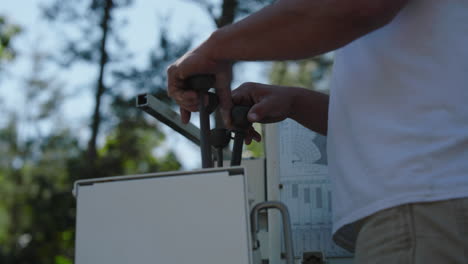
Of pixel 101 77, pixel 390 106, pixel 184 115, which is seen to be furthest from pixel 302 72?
pixel 390 106

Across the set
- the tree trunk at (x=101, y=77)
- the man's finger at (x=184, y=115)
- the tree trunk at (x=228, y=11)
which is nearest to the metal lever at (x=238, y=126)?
the man's finger at (x=184, y=115)

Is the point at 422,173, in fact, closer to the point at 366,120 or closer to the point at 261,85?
the point at 366,120

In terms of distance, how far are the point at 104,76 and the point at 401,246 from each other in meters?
8.48

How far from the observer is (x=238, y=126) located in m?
1.56

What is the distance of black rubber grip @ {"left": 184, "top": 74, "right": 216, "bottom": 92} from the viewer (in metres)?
1.23

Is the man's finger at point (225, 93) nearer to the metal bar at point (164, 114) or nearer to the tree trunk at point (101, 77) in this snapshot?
the metal bar at point (164, 114)

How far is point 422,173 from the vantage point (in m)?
1.00

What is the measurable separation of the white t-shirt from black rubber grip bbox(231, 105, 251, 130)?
424 millimetres

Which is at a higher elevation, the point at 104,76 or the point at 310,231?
the point at 104,76

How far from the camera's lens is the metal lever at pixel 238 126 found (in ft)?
5.07

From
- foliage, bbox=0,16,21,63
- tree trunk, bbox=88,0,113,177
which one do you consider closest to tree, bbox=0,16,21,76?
foliage, bbox=0,16,21,63

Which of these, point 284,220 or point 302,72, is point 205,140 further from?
point 302,72

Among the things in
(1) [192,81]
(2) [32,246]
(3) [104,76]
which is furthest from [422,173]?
(2) [32,246]

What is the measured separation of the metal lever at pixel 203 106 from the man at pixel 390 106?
1.5 inches
